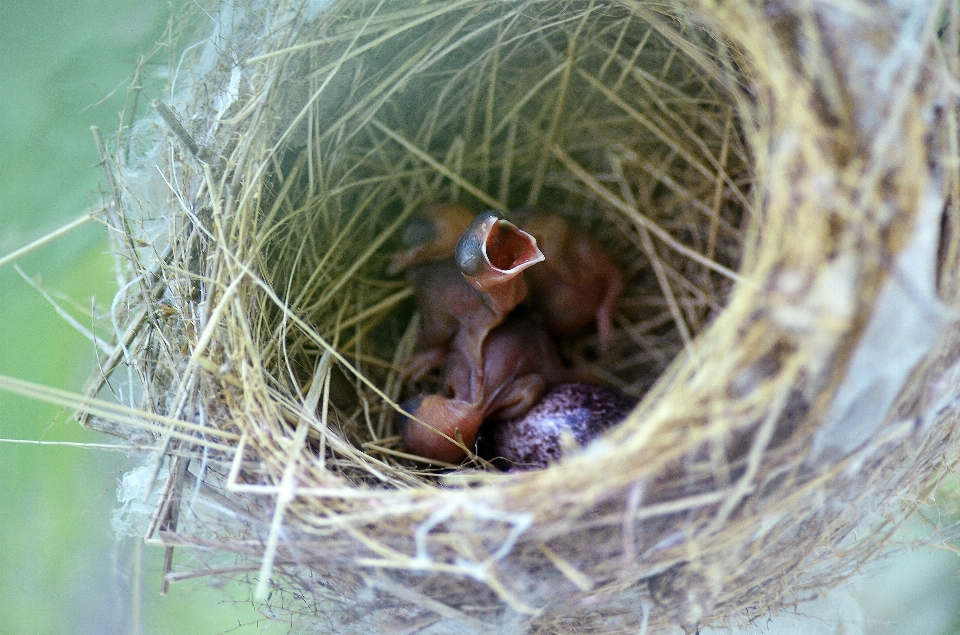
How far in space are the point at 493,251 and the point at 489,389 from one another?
26cm

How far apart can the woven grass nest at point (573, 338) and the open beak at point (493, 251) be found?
0.25 meters

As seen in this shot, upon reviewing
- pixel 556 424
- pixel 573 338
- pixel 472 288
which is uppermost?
pixel 472 288

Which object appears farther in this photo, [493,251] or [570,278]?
[570,278]

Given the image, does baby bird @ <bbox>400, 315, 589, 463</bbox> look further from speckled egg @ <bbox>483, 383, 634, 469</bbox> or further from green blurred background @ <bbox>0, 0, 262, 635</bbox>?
green blurred background @ <bbox>0, 0, 262, 635</bbox>

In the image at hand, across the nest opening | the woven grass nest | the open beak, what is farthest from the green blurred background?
the open beak

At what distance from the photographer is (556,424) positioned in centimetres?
120

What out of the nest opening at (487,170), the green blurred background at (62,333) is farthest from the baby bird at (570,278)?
the green blurred background at (62,333)

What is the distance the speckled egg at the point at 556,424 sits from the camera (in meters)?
1.18

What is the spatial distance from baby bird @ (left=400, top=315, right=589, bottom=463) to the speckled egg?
0.14ft

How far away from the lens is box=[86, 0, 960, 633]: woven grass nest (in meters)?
0.72

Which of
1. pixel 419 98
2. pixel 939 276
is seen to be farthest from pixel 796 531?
pixel 419 98

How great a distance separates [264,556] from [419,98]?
901mm

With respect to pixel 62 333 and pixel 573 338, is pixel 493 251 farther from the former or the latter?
pixel 62 333

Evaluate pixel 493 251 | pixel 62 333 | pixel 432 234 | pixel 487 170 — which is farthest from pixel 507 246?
pixel 62 333
